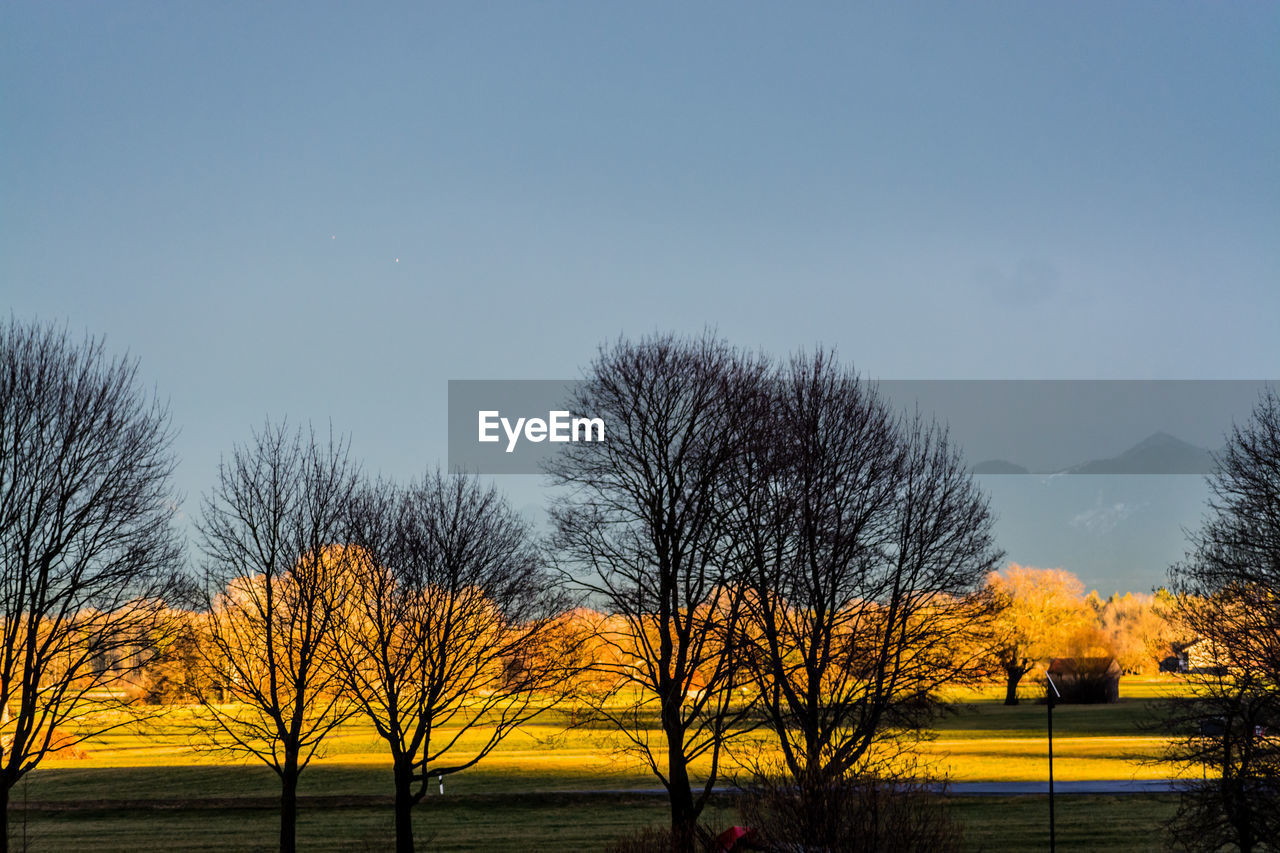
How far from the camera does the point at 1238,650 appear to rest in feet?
86.5

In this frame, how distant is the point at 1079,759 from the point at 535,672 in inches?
1344

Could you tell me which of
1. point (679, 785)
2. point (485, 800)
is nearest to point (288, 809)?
point (679, 785)

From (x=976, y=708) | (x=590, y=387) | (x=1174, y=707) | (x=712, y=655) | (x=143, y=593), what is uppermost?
(x=590, y=387)

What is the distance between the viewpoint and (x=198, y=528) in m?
28.5

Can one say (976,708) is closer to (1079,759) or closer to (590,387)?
(1079,759)

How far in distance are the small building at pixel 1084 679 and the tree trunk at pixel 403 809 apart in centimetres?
7888

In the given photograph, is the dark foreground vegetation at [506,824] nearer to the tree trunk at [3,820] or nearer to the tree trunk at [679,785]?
the tree trunk at [679,785]

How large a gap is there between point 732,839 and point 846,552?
28.7 feet

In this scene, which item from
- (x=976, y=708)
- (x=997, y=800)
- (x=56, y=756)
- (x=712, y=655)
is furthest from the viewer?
(x=976, y=708)

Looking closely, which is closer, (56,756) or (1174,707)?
(1174,707)

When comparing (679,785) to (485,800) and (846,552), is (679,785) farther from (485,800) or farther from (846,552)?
(485,800)

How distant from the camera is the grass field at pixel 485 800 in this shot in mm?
32250

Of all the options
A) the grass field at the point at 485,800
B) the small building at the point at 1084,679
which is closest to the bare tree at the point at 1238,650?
the grass field at the point at 485,800

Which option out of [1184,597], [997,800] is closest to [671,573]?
[1184,597]
